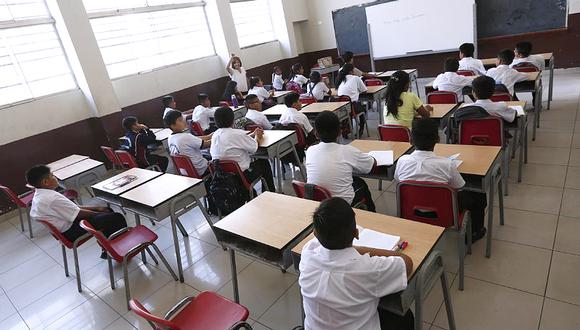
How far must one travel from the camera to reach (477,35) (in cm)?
726

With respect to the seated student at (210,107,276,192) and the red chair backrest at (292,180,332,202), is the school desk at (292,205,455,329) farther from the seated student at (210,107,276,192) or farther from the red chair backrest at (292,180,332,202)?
the seated student at (210,107,276,192)

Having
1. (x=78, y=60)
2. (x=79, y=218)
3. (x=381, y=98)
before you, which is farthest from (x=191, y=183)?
(x=78, y=60)

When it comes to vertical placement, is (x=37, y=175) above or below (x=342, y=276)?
above

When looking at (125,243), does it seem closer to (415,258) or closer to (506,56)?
(415,258)

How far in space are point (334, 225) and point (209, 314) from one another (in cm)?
95

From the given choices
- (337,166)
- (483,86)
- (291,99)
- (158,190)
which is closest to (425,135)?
(337,166)

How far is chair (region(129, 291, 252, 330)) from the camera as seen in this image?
1.69 metres

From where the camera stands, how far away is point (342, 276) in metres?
1.24

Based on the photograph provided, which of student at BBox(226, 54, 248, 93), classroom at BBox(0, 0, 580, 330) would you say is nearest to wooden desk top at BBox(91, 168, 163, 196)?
classroom at BBox(0, 0, 580, 330)

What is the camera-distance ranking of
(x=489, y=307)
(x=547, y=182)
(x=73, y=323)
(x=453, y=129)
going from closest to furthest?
(x=489, y=307) < (x=73, y=323) < (x=547, y=182) < (x=453, y=129)

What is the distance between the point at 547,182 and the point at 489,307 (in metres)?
1.82

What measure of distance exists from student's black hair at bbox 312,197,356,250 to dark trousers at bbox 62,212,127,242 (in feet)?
8.13

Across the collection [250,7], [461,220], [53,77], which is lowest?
[461,220]

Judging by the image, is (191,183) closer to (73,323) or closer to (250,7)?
(73,323)
